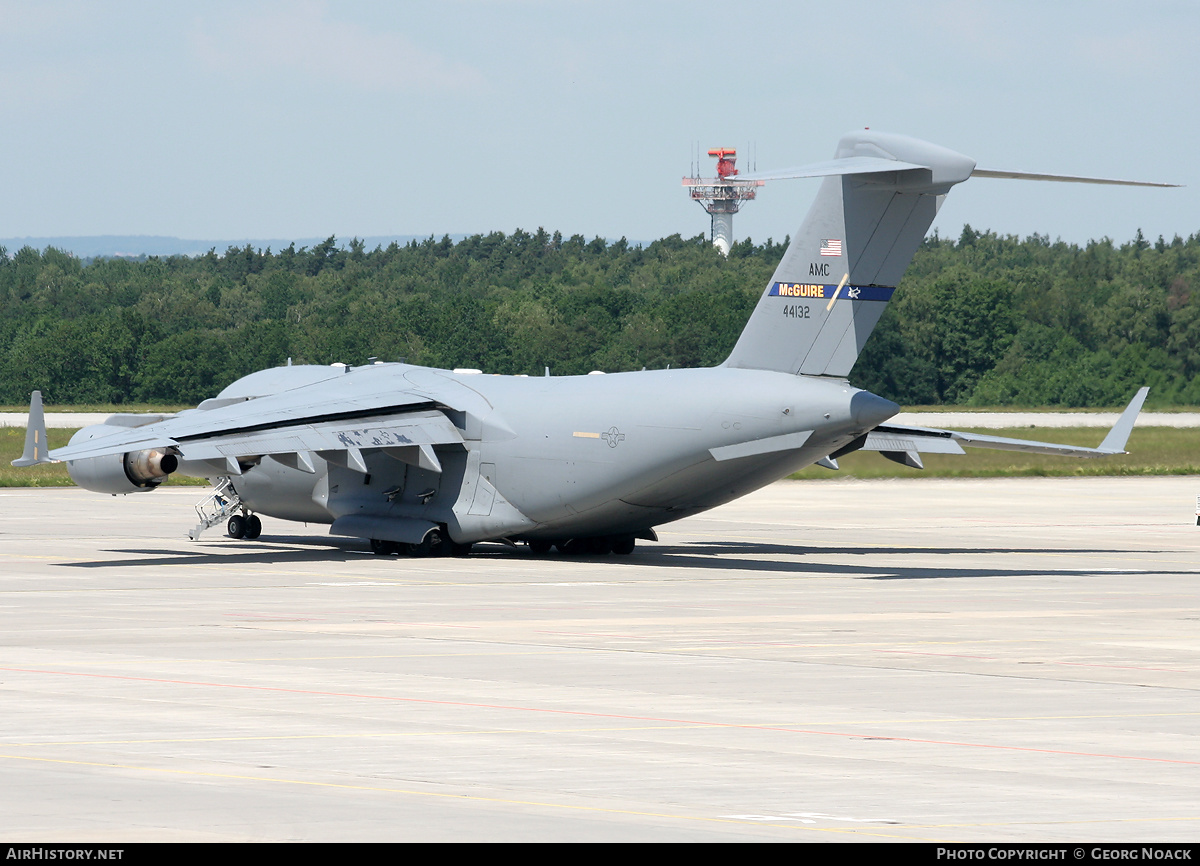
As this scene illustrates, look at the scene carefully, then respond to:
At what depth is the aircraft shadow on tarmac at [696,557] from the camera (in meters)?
30.8

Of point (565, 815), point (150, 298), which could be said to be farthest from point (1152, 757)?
point (150, 298)

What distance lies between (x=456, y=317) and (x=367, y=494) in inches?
3043

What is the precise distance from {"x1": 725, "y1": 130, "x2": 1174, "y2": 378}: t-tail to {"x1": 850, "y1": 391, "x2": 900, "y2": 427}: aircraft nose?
111cm

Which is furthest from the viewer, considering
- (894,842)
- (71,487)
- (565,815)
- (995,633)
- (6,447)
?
(6,447)

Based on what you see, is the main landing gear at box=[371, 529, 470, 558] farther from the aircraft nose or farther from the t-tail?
the aircraft nose

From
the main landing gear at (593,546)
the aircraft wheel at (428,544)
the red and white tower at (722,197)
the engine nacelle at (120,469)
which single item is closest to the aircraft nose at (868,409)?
the main landing gear at (593,546)

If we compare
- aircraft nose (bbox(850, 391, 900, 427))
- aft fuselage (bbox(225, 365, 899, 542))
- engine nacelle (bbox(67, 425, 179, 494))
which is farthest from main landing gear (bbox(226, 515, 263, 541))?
aircraft nose (bbox(850, 391, 900, 427))

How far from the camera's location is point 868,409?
92.6 feet

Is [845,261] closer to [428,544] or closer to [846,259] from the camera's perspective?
[846,259]

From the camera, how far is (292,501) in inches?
1374

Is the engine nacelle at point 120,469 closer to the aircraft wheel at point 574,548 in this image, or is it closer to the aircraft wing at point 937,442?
the aircraft wheel at point 574,548

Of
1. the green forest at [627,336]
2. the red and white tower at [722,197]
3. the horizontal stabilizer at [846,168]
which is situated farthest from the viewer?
the red and white tower at [722,197]

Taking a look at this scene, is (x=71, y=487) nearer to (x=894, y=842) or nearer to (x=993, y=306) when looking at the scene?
(x=894, y=842)

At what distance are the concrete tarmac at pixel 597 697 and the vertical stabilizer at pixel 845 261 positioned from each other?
370cm
